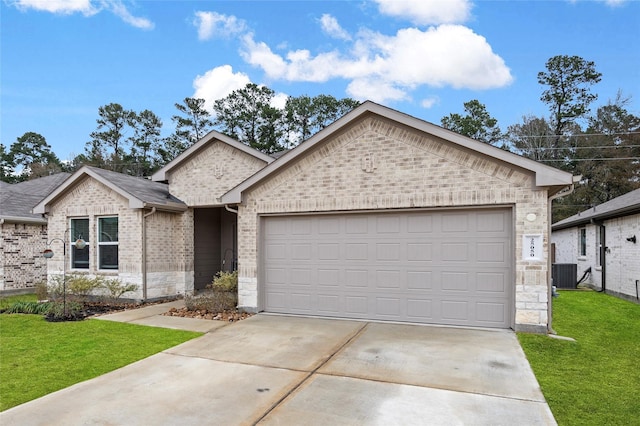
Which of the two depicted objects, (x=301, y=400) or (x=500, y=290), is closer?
(x=301, y=400)

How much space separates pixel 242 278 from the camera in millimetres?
9898

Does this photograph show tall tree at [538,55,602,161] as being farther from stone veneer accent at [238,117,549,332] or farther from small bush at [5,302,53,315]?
small bush at [5,302,53,315]

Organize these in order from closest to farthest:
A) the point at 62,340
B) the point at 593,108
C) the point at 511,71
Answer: the point at 62,340
the point at 511,71
the point at 593,108

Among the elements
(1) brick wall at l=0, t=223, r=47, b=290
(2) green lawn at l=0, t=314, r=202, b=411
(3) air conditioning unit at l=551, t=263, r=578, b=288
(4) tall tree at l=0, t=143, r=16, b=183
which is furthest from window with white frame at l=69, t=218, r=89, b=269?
(4) tall tree at l=0, t=143, r=16, b=183

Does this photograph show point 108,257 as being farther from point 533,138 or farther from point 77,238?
point 533,138

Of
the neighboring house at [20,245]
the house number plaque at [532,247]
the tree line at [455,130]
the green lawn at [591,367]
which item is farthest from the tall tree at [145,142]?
the green lawn at [591,367]

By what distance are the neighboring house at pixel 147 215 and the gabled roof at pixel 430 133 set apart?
2990mm

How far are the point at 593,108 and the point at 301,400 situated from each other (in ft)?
133

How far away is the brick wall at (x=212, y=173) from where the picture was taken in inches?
508

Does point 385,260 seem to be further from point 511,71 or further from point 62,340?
point 511,71

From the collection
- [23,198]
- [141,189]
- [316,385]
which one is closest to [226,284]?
[141,189]

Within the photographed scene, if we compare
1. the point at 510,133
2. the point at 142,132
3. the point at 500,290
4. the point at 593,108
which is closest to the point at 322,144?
the point at 500,290

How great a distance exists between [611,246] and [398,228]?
33.3 feet

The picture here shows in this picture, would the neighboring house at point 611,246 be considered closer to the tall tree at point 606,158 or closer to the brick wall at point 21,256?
the tall tree at point 606,158
